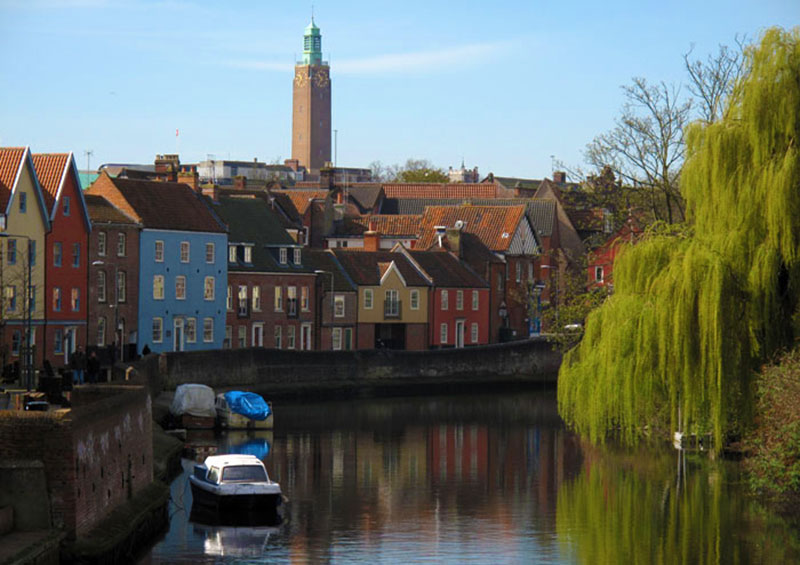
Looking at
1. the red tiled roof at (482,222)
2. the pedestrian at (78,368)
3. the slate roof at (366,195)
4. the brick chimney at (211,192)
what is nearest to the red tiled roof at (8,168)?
the pedestrian at (78,368)

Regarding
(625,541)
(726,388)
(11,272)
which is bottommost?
(625,541)

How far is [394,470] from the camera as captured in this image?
2126 inches

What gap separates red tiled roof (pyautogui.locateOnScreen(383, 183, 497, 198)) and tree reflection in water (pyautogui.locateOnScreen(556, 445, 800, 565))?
91781 mm

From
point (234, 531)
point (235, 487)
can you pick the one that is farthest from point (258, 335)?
point (234, 531)

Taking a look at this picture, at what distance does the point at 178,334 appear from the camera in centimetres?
8419

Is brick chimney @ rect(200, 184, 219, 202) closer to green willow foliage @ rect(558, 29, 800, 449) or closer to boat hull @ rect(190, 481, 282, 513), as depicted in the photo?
boat hull @ rect(190, 481, 282, 513)

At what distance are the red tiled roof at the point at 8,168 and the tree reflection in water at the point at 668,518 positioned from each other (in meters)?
29.1

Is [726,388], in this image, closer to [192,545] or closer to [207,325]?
[192,545]

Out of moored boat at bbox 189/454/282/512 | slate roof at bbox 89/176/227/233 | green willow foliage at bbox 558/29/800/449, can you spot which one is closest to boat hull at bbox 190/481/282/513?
moored boat at bbox 189/454/282/512

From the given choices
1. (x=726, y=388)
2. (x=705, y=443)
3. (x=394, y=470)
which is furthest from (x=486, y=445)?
(x=726, y=388)

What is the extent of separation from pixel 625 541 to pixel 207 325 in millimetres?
50521

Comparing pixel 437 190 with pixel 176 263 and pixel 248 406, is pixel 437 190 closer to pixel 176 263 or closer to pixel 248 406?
pixel 176 263

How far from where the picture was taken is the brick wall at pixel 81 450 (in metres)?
29.1

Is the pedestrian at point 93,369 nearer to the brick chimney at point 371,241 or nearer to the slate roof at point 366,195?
the brick chimney at point 371,241
